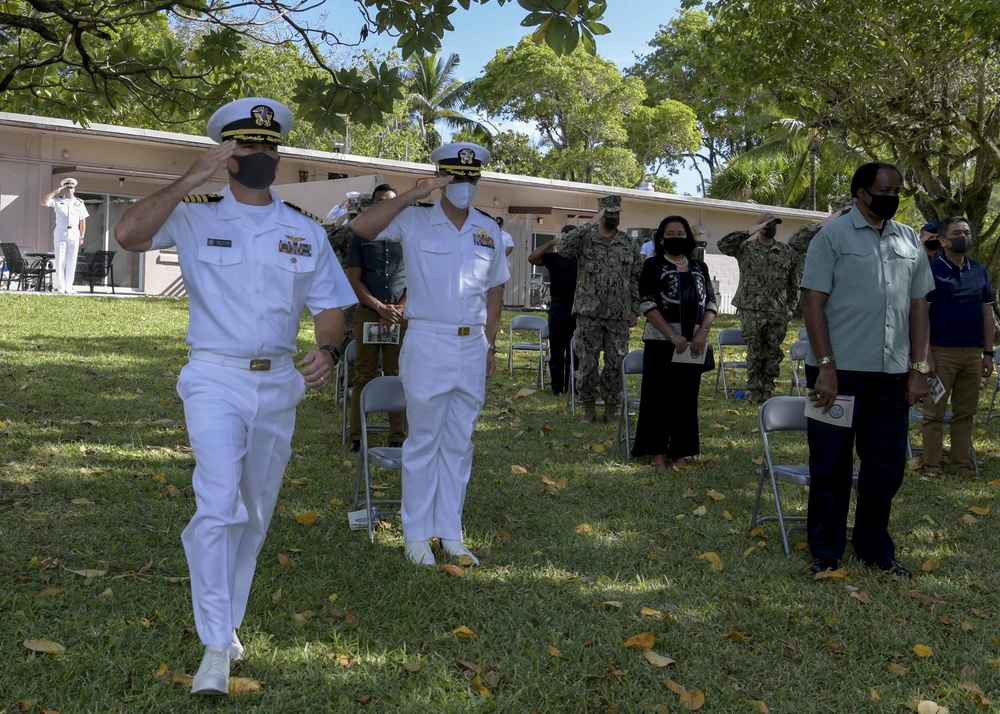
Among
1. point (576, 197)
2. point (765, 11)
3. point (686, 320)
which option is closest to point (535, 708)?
point (686, 320)

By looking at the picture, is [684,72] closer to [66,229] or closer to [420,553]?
[66,229]

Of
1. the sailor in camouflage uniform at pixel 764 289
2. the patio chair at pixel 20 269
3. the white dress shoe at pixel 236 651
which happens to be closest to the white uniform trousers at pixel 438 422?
the white dress shoe at pixel 236 651

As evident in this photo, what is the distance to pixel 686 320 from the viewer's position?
820 centimetres

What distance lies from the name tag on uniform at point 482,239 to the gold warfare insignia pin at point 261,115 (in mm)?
1852

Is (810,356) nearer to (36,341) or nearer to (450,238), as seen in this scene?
(450,238)

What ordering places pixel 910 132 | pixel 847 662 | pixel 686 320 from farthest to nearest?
pixel 910 132, pixel 686 320, pixel 847 662

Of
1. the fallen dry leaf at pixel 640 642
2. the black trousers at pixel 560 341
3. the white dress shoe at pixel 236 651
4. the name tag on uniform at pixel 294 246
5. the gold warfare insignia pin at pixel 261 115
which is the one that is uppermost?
the gold warfare insignia pin at pixel 261 115

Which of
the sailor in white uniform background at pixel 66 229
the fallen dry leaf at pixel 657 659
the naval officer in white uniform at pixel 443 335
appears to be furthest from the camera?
the sailor in white uniform background at pixel 66 229

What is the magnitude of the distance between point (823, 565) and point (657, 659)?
1.72 meters

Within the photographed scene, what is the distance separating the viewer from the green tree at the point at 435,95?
4656 cm

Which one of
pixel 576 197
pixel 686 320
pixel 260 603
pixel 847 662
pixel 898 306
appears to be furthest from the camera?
pixel 576 197

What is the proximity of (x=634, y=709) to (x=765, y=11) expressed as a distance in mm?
12912

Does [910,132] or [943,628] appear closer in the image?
[943,628]

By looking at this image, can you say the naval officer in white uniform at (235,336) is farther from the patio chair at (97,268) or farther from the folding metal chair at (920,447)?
the patio chair at (97,268)
